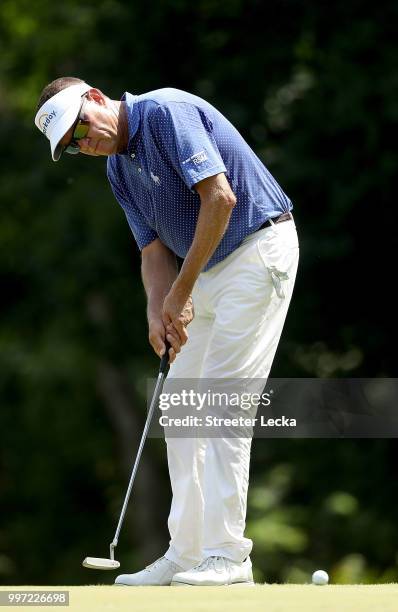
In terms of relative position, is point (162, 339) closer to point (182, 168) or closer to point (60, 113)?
point (182, 168)

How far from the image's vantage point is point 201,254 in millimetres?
4992

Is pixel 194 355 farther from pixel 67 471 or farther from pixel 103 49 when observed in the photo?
pixel 67 471

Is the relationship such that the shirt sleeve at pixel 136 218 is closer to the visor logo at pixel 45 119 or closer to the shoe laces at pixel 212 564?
the visor logo at pixel 45 119

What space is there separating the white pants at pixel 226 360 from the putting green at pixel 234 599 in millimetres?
326

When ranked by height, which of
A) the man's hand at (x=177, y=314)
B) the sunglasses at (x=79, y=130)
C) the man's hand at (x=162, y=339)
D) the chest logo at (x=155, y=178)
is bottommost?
the man's hand at (x=162, y=339)

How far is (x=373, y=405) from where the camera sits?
1290 cm

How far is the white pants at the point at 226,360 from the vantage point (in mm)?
5043

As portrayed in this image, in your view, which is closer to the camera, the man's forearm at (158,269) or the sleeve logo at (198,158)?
the sleeve logo at (198,158)

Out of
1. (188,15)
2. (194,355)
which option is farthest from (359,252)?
(194,355)

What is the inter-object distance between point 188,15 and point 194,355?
9.68 metres

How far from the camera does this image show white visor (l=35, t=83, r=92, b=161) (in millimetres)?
5031

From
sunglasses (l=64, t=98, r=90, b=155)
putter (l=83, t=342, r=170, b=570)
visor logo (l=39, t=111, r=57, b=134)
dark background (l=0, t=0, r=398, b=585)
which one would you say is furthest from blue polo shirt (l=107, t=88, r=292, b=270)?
dark background (l=0, t=0, r=398, b=585)

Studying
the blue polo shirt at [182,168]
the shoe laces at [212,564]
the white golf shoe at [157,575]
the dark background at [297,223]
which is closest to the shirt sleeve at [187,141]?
the blue polo shirt at [182,168]

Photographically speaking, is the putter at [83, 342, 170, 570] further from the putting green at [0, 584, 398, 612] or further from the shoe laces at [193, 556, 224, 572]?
the shoe laces at [193, 556, 224, 572]
